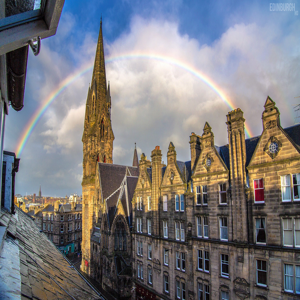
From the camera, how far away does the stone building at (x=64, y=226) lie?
70000 mm

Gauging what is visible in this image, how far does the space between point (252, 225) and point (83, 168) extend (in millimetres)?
48362

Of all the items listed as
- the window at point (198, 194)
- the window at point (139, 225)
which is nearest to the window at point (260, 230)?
the window at point (198, 194)

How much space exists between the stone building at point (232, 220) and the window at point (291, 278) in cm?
7

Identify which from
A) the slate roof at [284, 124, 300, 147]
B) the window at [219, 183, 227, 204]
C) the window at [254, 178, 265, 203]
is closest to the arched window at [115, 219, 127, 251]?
the window at [219, 183, 227, 204]

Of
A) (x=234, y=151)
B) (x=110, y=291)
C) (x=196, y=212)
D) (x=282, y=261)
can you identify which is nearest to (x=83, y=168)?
(x=110, y=291)

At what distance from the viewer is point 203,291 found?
74.7ft

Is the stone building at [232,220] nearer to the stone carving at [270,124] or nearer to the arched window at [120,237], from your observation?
the stone carving at [270,124]

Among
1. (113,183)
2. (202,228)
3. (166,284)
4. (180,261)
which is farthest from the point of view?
(113,183)

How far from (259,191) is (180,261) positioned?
12737 mm

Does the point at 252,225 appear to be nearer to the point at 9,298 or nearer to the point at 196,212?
the point at 196,212

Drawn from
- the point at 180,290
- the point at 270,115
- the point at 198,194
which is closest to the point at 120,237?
the point at 180,290

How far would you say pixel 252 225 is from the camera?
64.5 ft

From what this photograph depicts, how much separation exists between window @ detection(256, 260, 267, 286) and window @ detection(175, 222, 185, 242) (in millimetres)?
8907

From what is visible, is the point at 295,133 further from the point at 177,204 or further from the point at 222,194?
the point at 177,204
